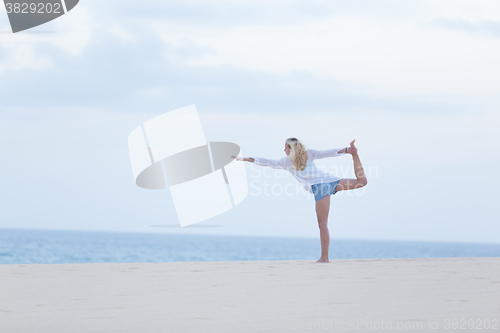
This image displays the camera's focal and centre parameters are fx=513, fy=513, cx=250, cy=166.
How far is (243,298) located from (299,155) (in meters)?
2.98

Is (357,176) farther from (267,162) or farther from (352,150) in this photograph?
(267,162)

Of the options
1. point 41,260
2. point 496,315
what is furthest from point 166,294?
point 41,260

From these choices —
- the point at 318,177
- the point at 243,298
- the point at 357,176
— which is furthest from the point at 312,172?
the point at 243,298

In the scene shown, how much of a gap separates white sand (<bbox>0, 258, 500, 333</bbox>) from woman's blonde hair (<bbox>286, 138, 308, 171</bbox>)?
1.31 meters

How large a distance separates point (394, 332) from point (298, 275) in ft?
7.88

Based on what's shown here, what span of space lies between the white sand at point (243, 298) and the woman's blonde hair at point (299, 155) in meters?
1.31

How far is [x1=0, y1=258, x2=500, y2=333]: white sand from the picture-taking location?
10.1ft

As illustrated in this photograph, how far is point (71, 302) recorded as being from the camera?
3.79 metres

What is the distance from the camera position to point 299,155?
655 centimetres

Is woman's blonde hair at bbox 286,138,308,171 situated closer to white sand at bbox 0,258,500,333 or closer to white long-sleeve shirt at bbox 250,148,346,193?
white long-sleeve shirt at bbox 250,148,346,193

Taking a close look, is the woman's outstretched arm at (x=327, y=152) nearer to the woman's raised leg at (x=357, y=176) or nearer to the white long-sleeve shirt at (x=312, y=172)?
the white long-sleeve shirt at (x=312, y=172)

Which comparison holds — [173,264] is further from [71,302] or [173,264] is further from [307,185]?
[71,302]

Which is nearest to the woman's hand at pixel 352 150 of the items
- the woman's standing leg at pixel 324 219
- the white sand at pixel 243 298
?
the woman's standing leg at pixel 324 219

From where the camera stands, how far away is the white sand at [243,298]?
3.09m
